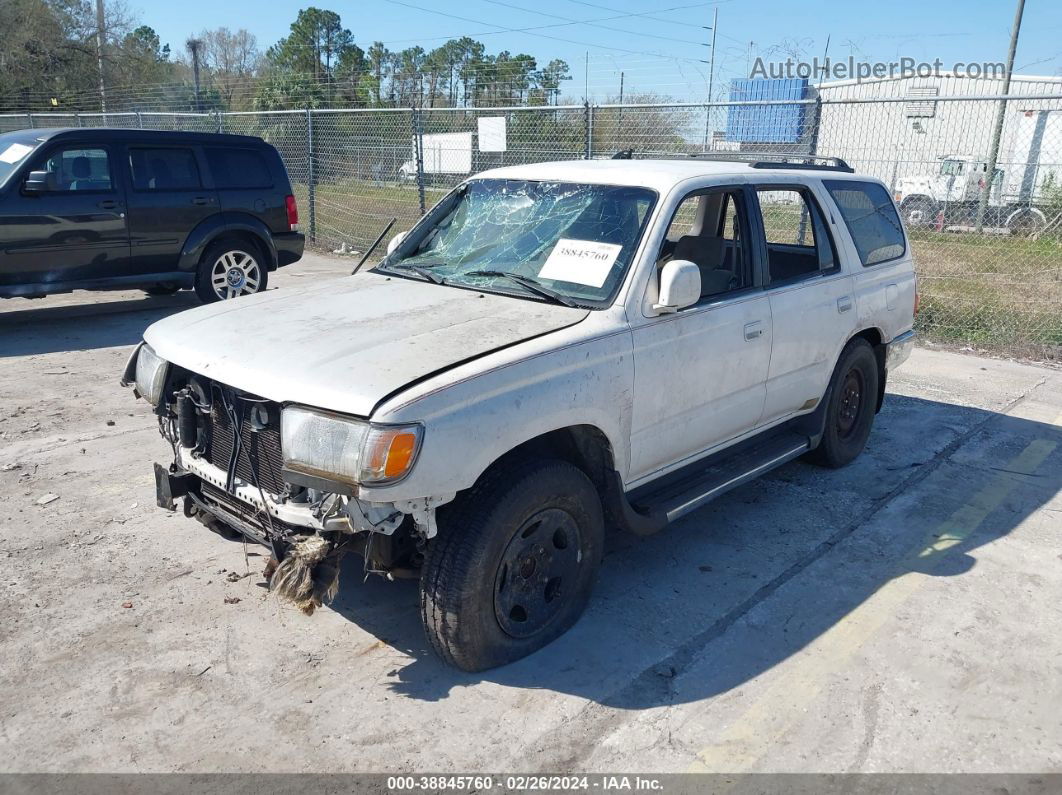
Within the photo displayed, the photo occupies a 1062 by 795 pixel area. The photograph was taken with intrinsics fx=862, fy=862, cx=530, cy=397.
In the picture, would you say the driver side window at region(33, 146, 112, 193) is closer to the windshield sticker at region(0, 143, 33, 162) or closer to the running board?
the windshield sticker at region(0, 143, 33, 162)

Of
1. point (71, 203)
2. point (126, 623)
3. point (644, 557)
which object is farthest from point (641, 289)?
point (71, 203)

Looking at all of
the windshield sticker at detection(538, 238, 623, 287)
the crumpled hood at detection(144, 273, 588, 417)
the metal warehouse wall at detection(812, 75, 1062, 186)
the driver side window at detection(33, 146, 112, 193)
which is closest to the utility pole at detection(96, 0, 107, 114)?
the metal warehouse wall at detection(812, 75, 1062, 186)

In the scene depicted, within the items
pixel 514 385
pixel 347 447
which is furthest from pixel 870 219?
pixel 347 447

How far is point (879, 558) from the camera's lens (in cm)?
446

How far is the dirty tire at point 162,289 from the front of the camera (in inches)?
376

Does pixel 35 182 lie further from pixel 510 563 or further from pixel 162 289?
pixel 510 563

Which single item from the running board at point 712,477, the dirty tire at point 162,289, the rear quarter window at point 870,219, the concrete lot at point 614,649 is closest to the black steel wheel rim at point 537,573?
the concrete lot at point 614,649

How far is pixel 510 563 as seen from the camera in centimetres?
333

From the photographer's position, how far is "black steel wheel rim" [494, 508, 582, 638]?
3352 millimetres

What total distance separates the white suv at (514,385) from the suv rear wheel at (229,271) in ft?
18.1

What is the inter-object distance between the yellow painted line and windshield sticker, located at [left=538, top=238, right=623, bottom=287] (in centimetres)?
182

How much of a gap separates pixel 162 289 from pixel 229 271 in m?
0.93

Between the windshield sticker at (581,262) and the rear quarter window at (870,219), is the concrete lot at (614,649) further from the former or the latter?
the rear quarter window at (870,219)

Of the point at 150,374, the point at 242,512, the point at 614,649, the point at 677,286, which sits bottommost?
the point at 614,649
